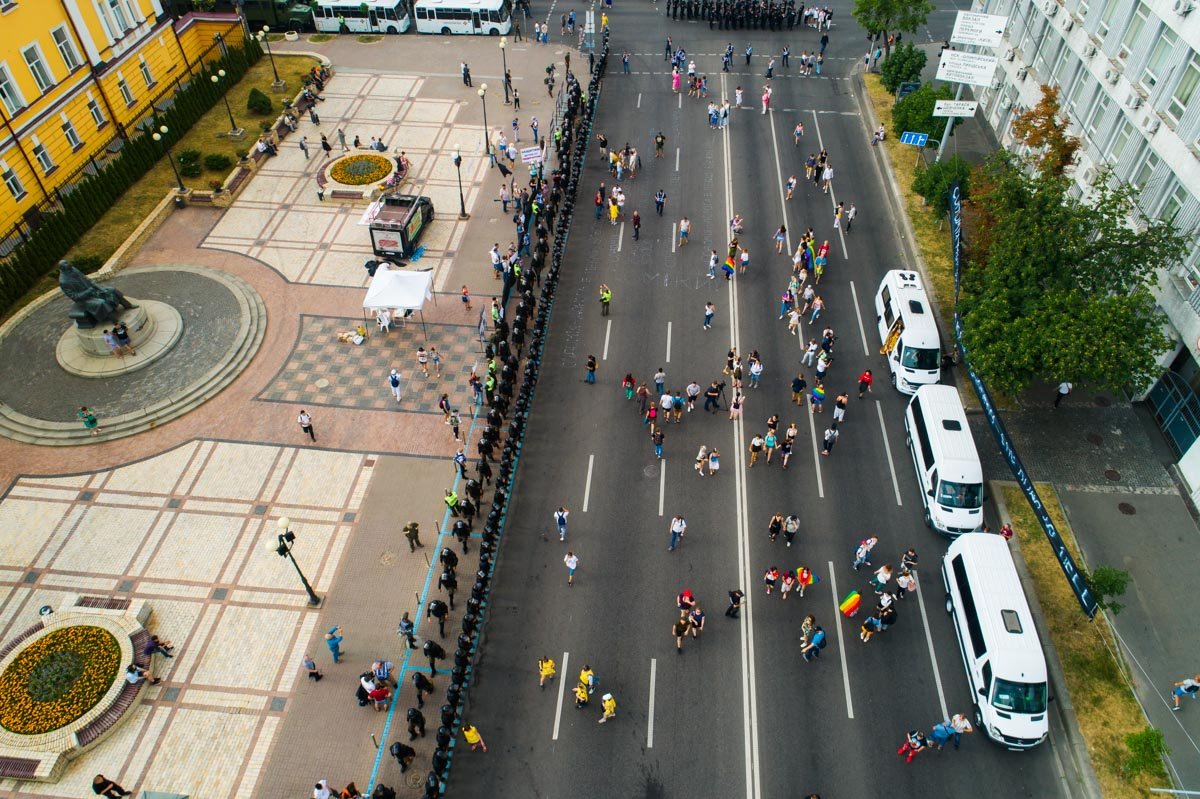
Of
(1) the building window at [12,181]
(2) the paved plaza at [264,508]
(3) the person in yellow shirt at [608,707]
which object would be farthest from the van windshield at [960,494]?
(1) the building window at [12,181]

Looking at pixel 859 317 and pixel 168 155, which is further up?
pixel 859 317

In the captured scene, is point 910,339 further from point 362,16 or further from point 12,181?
point 362,16

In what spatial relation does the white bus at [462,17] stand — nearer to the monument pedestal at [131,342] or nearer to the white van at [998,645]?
the monument pedestal at [131,342]

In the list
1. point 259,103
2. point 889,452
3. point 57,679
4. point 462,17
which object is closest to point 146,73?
point 259,103

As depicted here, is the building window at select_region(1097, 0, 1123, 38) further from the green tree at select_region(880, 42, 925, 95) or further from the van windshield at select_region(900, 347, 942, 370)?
the van windshield at select_region(900, 347, 942, 370)

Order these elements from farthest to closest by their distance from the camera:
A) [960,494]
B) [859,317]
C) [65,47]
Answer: [65,47], [859,317], [960,494]

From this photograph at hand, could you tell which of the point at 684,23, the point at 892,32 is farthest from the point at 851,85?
the point at 684,23

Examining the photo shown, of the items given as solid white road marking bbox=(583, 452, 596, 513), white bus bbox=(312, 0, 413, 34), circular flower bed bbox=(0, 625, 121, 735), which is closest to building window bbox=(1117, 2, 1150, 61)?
solid white road marking bbox=(583, 452, 596, 513)
